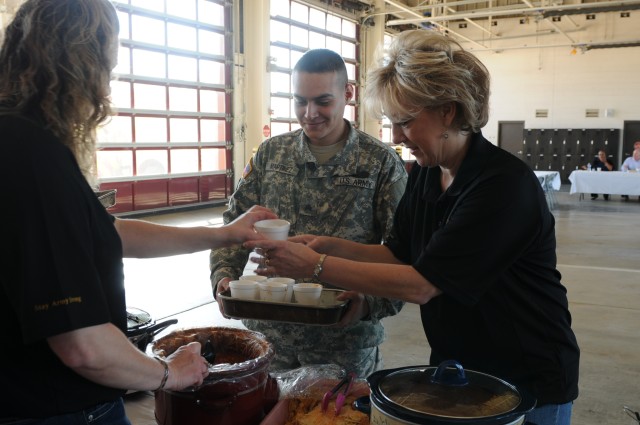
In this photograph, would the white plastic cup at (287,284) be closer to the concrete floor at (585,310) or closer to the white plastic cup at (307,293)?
the white plastic cup at (307,293)

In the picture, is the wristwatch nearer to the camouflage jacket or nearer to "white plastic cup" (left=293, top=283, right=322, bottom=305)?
"white plastic cup" (left=293, top=283, right=322, bottom=305)

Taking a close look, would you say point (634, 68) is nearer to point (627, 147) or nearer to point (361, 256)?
point (627, 147)

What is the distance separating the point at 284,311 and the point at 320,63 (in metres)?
0.99

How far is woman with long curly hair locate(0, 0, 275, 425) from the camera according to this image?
3.24 ft

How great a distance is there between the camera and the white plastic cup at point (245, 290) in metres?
1.80

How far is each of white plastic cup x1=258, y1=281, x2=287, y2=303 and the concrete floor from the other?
0.85 metres

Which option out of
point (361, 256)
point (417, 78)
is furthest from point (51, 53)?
point (361, 256)

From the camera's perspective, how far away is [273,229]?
73.4 inches

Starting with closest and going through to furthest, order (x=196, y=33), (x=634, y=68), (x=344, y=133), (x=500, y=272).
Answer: (x=500, y=272), (x=344, y=133), (x=196, y=33), (x=634, y=68)

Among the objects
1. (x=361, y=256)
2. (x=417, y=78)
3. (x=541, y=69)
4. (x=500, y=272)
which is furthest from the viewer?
(x=541, y=69)

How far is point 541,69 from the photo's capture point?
20953 mm

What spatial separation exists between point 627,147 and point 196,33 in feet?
49.4

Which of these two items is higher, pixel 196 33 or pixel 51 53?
pixel 196 33

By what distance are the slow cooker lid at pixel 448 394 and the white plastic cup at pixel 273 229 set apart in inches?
27.9
